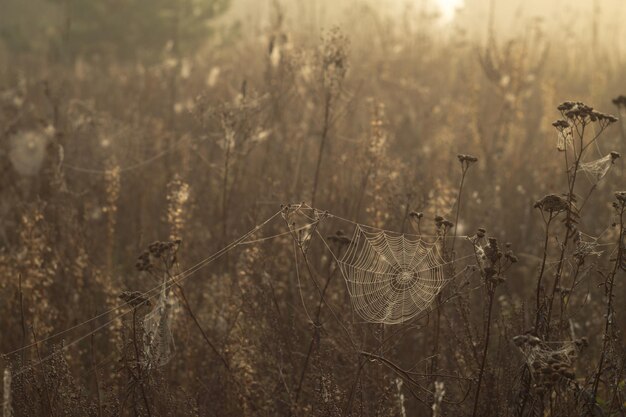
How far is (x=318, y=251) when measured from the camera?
12.7 ft

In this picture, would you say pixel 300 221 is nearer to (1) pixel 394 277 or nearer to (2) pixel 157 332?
(1) pixel 394 277

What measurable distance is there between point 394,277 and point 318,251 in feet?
2.88

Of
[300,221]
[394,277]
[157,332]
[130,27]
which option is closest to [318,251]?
[300,221]

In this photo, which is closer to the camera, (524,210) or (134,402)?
(134,402)

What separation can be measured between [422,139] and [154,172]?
2.54m

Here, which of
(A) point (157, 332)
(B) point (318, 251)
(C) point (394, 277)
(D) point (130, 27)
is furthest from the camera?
(D) point (130, 27)

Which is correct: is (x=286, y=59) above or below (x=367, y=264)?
above

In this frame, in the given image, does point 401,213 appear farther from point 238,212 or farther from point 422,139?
point 422,139

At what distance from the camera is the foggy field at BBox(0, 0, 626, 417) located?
2328 mm

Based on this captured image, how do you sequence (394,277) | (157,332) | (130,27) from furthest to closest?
(130,27) < (394,277) < (157,332)

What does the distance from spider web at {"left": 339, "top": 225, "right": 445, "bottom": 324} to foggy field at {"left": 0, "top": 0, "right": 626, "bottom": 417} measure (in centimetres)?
2

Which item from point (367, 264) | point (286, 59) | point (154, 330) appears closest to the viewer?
point (154, 330)

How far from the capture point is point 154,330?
2408mm

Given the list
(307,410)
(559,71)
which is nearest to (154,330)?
(307,410)
